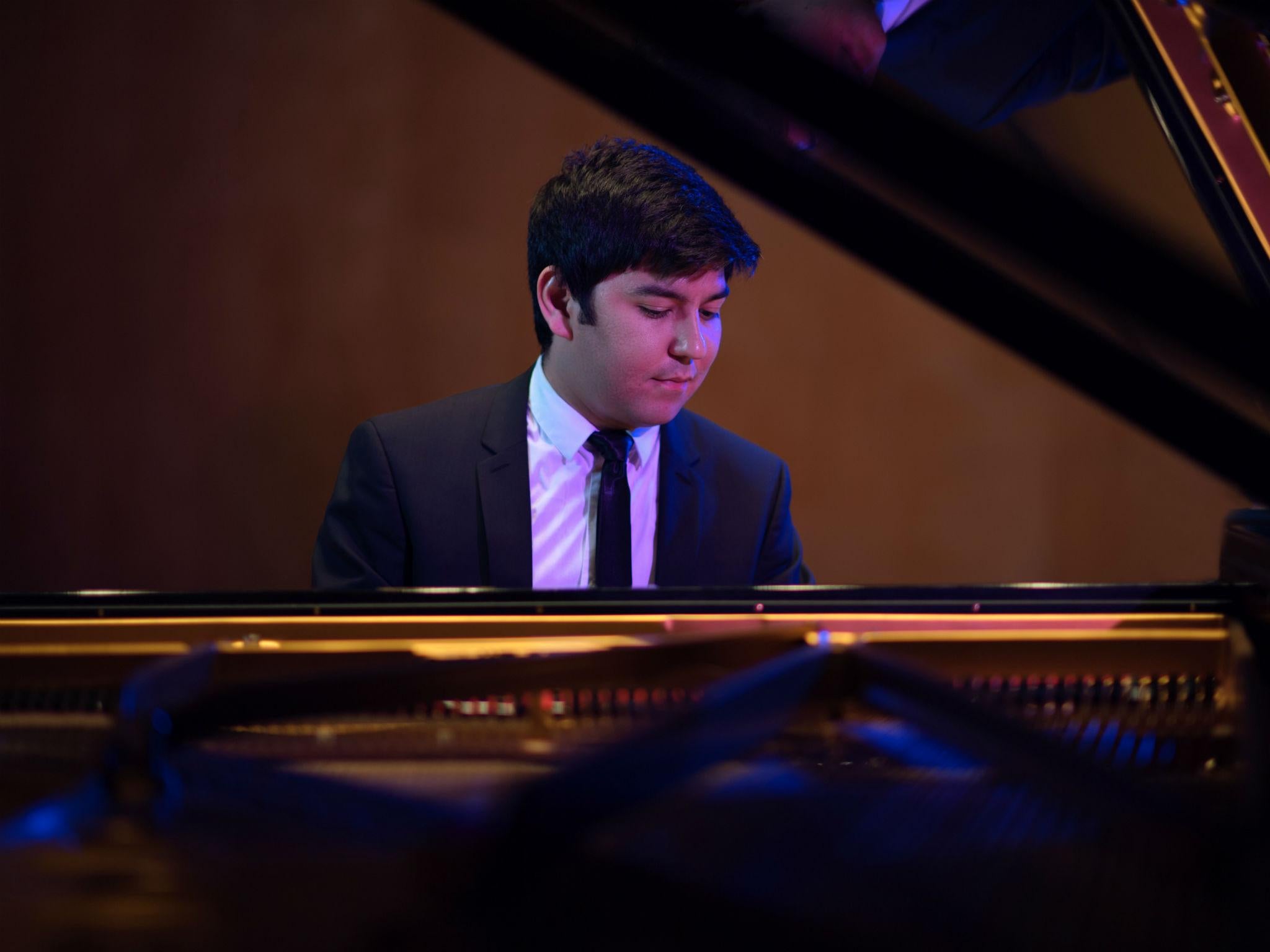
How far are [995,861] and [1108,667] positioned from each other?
1.62ft

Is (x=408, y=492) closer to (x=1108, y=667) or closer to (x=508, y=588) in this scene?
(x=508, y=588)

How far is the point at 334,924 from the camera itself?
0.78 m

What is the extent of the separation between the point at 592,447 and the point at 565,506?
12 cm

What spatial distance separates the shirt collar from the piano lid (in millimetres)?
491

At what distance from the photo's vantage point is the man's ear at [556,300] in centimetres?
182

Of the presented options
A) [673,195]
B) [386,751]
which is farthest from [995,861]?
[673,195]

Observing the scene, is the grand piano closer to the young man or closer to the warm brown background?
the young man

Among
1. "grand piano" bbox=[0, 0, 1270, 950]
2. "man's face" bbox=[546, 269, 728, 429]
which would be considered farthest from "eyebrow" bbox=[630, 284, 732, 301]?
"grand piano" bbox=[0, 0, 1270, 950]

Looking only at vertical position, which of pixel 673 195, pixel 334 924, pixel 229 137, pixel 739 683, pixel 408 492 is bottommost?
pixel 334 924

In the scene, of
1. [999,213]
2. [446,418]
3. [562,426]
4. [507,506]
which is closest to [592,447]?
[562,426]

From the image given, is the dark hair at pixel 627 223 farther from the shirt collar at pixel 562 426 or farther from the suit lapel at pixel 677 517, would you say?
the suit lapel at pixel 677 517

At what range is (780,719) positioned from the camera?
42.5 inches

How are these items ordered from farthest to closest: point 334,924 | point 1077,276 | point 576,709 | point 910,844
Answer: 1. point 576,709
2. point 1077,276
3. point 910,844
4. point 334,924

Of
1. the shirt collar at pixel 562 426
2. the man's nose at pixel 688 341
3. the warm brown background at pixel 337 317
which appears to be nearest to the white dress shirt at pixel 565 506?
the shirt collar at pixel 562 426
